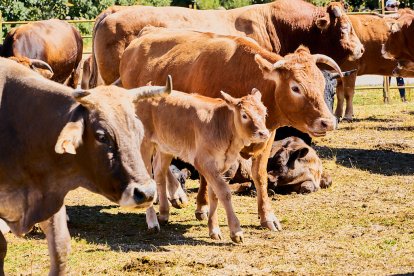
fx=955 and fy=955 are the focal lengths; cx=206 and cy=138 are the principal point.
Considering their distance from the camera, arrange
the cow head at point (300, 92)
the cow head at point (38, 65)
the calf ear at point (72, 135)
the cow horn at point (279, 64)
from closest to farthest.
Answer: the calf ear at point (72, 135) → the cow head at point (300, 92) → the cow horn at point (279, 64) → the cow head at point (38, 65)

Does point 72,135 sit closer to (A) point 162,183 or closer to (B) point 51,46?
(A) point 162,183

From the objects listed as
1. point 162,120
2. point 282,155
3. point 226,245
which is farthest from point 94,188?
point 282,155

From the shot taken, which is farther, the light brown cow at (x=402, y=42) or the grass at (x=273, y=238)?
the light brown cow at (x=402, y=42)

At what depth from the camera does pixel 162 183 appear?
970cm

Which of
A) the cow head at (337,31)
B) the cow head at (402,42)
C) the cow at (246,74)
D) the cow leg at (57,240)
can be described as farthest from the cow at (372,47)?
the cow leg at (57,240)

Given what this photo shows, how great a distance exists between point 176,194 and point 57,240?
4001 mm

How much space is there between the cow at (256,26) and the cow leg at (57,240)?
6566 millimetres

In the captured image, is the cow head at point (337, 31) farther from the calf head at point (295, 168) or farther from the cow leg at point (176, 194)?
the cow leg at point (176, 194)

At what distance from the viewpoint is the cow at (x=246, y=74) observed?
927 cm

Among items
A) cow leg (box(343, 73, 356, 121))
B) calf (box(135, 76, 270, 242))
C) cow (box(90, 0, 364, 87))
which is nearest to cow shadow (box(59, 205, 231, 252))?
calf (box(135, 76, 270, 242))

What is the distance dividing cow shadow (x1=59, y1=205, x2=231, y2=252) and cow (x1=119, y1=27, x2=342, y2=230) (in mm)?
684

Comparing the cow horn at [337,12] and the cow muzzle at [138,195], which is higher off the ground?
the cow muzzle at [138,195]

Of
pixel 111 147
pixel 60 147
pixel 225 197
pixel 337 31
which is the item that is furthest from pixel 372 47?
pixel 60 147

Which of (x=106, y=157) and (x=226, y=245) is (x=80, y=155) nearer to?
(x=106, y=157)
